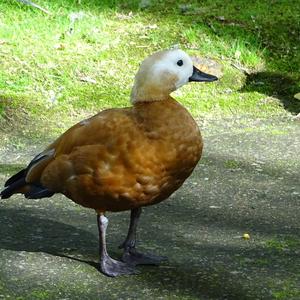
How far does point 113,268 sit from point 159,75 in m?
0.98

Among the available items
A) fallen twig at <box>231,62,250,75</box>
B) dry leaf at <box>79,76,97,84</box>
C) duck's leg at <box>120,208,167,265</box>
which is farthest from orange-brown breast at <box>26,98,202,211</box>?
fallen twig at <box>231,62,250,75</box>

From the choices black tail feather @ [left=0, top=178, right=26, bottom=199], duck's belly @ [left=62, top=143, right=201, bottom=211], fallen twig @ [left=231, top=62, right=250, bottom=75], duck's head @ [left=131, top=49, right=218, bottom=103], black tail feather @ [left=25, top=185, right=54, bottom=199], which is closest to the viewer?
duck's belly @ [left=62, top=143, right=201, bottom=211]

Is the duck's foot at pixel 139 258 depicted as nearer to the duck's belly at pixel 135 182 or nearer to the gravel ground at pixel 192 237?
the gravel ground at pixel 192 237

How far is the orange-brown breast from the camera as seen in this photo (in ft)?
12.6

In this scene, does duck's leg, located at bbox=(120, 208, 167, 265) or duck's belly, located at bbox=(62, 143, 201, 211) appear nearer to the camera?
duck's belly, located at bbox=(62, 143, 201, 211)

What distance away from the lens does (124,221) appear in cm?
498

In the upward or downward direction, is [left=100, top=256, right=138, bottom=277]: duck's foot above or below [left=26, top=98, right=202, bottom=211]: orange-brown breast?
below

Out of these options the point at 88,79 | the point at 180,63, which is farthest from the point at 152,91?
the point at 88,79

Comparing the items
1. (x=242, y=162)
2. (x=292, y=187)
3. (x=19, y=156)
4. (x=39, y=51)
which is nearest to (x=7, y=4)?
(x=39, y=51)

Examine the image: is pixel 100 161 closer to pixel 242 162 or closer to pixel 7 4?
pixel 242 162

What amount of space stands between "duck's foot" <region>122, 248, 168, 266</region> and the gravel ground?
4 cm

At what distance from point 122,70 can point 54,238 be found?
3.42 m

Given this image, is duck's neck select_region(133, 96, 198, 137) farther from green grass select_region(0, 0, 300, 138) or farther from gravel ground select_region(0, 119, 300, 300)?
green grass select_region(0, 0, 300, 138)

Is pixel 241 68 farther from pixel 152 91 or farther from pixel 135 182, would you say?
pixel 135 182
